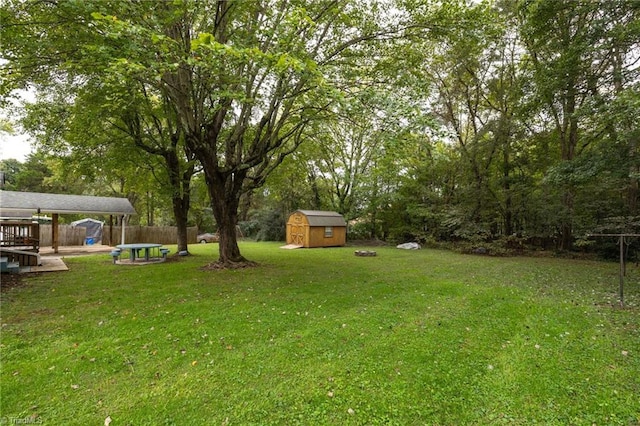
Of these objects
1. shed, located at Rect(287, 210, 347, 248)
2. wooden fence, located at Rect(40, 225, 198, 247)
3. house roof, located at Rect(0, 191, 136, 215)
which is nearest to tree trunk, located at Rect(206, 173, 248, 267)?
shed, located at Rect(287, 210, 347, 248)

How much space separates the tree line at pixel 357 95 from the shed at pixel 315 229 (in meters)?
3.44

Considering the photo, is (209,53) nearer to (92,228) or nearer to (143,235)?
(143,235)

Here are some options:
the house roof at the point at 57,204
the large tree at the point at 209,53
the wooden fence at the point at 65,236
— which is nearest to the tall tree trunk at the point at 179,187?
the large tree at the point at 209,53

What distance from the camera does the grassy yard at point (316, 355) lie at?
8.70 feet

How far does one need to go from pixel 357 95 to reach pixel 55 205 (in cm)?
1589

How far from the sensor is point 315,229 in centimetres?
1738

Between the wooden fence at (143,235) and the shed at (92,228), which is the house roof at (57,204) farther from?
the shed at (92,228)

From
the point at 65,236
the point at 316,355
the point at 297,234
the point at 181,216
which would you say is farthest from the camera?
the point at 297,234

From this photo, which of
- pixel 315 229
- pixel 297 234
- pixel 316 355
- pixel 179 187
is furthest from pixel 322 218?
pixel 316 355

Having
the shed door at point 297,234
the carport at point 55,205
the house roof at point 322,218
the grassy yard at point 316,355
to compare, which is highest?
the carport at point 55,205

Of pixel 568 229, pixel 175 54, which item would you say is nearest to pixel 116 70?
pixel 175 54

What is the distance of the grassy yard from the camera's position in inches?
104

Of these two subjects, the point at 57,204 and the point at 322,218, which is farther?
the point at 322,218

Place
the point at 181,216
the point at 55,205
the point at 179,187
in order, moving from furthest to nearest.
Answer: the point at 55,205 → the point at 181,216 → the point at 179,187
